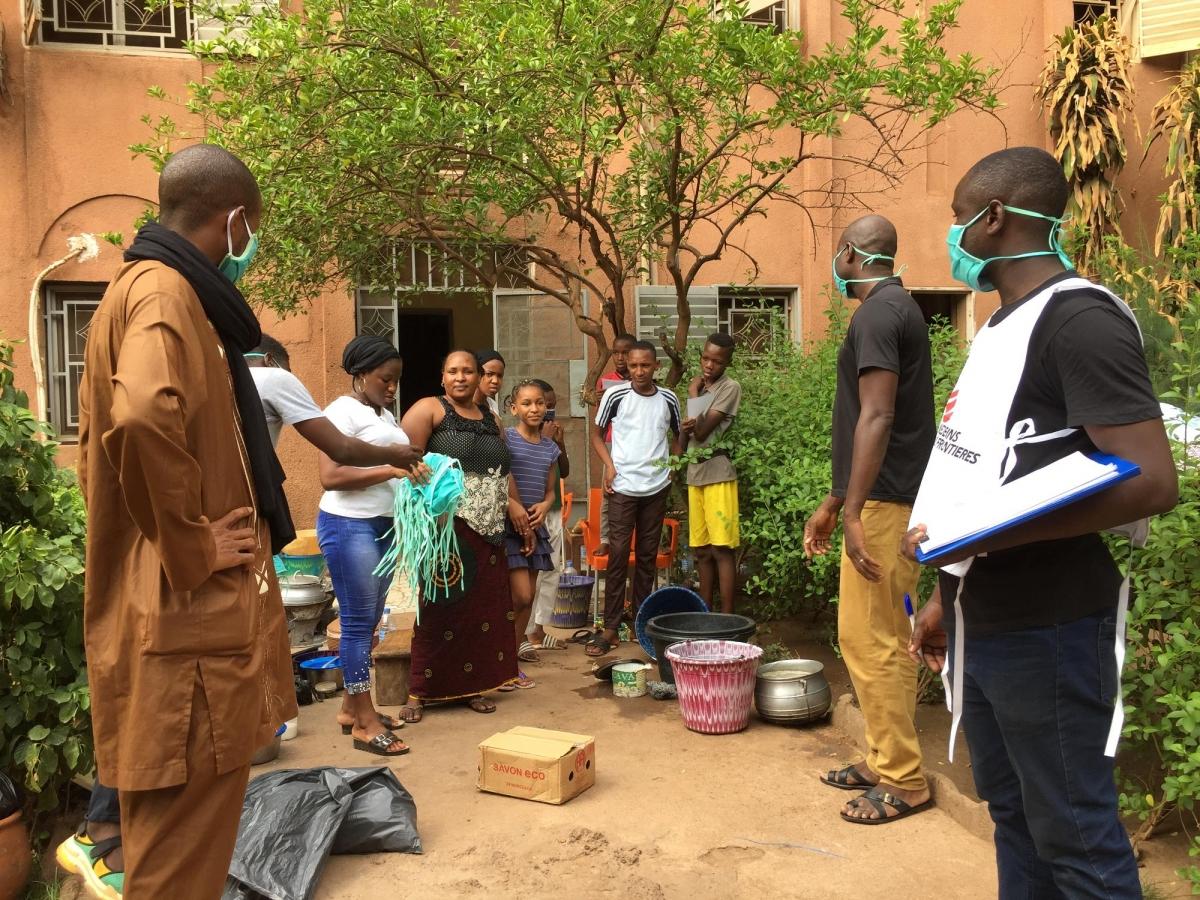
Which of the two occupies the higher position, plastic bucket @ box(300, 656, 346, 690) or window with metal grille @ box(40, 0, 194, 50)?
window with metal grille @ box(40, 0, 194, 50)

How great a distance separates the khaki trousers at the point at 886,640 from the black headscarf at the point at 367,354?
2479 mm

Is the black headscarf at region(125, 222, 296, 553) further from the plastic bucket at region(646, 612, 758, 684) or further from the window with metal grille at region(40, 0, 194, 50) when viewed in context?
the window with metal grille at region(40, 0, 194, 50)

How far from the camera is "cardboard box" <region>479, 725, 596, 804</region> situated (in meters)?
3.97

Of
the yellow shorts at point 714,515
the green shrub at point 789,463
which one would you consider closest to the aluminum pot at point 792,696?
the green shrub at point 789,463

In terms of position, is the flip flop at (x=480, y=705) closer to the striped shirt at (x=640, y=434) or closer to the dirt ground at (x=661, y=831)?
the dirt ground at (x=661, y=831)

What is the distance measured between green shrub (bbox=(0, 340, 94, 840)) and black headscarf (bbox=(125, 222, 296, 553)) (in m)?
1.41

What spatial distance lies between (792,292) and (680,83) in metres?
4.74

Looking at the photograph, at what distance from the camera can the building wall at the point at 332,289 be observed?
8547 mm

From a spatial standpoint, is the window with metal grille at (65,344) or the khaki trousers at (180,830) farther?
the window with metal grille at (65,344)

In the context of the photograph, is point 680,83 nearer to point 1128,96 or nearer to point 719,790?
point 719,790

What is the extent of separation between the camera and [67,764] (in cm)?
351

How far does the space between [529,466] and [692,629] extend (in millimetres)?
1463

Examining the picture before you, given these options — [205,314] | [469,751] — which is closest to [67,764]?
[469,751]

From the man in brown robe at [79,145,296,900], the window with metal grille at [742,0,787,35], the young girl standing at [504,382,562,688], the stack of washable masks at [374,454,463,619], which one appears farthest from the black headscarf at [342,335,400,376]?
the window with metal grille at [742,0,787,35]
